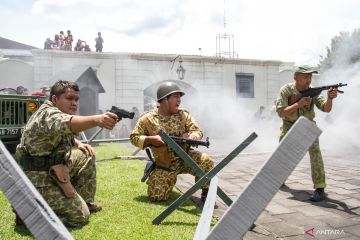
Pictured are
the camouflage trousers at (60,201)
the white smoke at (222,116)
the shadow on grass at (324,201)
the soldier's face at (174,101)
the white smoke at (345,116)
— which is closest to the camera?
the camouflage trousers at (60,201)

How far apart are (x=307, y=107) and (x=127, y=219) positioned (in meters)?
3.00

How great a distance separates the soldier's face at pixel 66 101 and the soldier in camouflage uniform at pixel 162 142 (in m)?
1.30

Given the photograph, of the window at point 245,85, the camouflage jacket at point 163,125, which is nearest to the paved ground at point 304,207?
the camouflage jacket at point 163,125

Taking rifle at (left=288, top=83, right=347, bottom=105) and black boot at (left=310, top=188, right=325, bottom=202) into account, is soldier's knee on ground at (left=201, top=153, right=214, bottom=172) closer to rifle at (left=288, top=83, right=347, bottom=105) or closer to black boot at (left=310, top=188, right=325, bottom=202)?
black boot at (left=310, top=188, right=325, bottom=202)

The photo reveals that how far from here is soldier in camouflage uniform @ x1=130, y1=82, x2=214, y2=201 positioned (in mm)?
4398

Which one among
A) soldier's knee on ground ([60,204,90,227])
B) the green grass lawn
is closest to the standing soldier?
the green grass lawn

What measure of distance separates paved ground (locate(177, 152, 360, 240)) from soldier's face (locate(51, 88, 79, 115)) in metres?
1.93

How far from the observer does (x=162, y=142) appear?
4363mm

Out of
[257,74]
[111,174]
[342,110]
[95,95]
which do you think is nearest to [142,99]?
[95,95]

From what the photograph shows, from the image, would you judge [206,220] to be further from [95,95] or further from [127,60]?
[127,60]

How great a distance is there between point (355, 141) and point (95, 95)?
1096cm

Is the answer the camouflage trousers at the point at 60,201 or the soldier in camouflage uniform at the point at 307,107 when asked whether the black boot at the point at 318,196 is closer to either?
the soldier in camouflage uniform at the point at 307,107

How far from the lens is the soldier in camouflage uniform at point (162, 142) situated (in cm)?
440

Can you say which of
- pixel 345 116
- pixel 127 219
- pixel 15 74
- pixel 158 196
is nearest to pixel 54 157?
pixel 127 219
